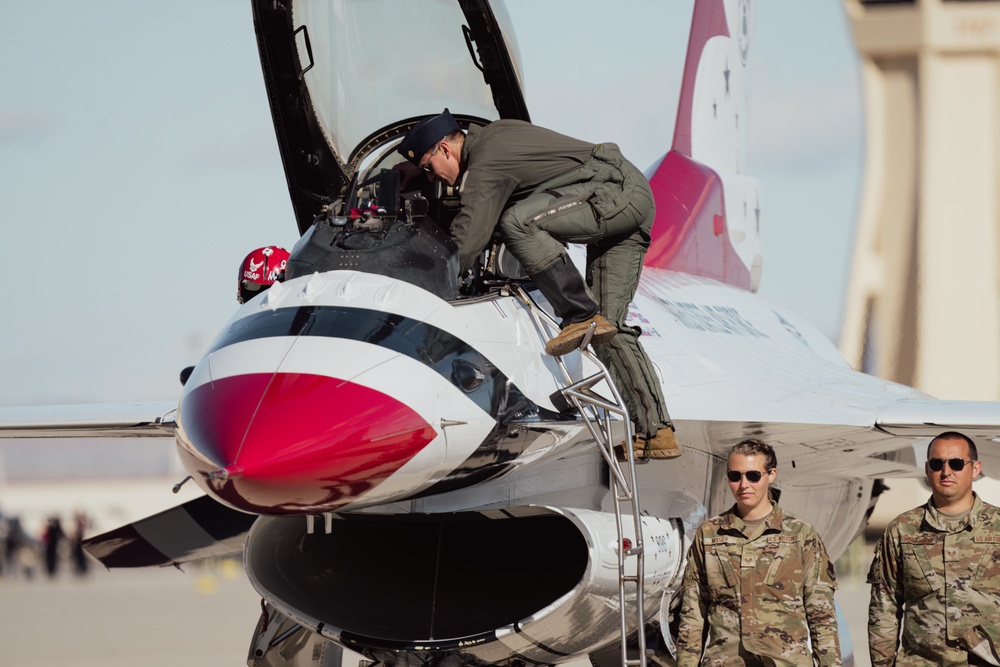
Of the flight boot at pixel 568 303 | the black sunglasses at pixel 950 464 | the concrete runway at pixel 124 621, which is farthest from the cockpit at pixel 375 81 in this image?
the concrete runway at pixel 124 621

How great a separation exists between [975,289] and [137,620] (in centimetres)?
1341

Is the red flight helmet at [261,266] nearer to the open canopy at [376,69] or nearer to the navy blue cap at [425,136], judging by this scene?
the open canopy at [376,69]

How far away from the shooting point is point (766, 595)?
14.5ft

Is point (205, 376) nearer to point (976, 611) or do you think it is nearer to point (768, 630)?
point (768, 630)

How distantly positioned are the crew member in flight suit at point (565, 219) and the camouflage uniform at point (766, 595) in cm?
96

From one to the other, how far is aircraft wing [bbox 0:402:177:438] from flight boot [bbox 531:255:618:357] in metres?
3.60

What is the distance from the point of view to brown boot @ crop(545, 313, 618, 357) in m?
5.12

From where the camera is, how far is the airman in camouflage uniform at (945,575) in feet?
14.7

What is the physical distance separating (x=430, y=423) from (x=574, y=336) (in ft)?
2.76

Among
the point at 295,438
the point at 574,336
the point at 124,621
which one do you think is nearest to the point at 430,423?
the point at 295,438

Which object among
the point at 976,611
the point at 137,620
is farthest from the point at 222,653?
the point at 976,611

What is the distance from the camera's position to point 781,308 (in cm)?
1135

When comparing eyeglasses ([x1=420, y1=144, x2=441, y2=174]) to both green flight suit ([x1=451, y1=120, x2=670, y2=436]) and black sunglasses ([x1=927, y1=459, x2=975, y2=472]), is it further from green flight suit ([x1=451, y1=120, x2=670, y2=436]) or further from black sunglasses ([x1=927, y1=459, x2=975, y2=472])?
black sunglasses ([x1=927, y1=459, x2=975, y2=472])

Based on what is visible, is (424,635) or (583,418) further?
(424,635)
